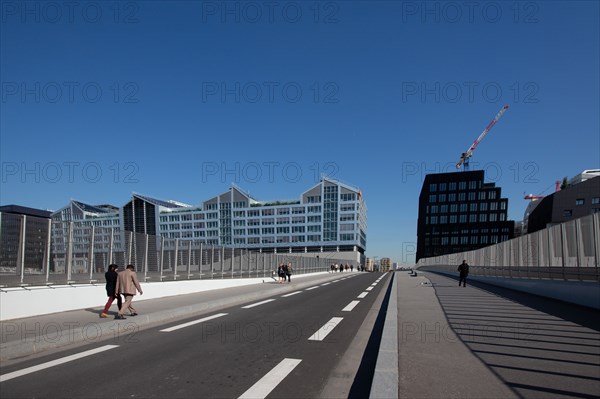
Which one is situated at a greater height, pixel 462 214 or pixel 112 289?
pixel 462 214

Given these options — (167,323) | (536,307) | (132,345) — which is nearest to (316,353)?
(132,345)

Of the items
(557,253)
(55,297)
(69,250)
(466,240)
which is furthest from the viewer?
(466,240)

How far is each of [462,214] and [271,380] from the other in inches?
5350

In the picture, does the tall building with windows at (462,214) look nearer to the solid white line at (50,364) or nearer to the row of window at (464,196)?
the row of window at (464,196)

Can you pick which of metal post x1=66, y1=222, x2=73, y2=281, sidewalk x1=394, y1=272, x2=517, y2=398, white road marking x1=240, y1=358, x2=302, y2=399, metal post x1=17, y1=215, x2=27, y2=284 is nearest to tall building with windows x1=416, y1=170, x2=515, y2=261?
metal post x1=66, y1=222, x2=73, y2=281

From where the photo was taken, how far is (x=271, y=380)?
5.61m

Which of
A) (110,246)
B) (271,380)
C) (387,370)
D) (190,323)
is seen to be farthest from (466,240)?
(271,380)

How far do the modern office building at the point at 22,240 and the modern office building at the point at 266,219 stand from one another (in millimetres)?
107904

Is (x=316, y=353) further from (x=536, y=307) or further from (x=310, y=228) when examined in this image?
(x=310, y=228)

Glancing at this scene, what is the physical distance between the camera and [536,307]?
12617 mm

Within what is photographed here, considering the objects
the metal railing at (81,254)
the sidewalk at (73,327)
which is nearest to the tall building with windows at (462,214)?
the metal railing at (81,254)

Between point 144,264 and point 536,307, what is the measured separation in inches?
590

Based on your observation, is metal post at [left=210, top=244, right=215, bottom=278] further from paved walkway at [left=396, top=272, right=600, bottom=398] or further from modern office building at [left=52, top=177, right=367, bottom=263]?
modern office building at [left=52, top=177, right=367, bottom=263]

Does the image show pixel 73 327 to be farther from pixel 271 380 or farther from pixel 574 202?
pixel 574 202
